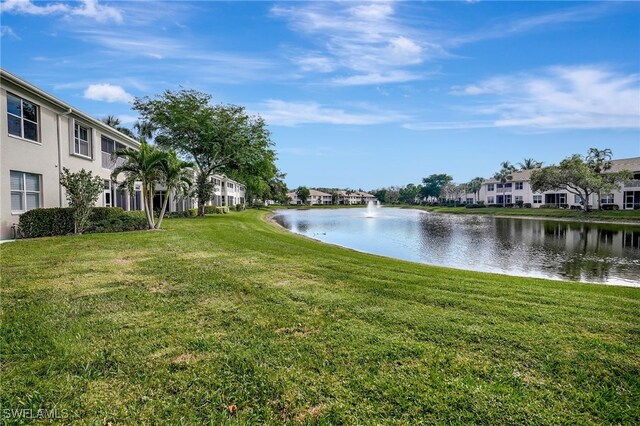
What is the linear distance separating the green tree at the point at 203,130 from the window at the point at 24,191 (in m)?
17.1

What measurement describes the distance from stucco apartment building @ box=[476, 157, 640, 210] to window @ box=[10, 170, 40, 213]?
61678 mm

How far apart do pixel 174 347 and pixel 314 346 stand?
1735mm

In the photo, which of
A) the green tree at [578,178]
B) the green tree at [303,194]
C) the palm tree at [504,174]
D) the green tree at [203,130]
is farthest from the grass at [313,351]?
the green tree at [303,194]

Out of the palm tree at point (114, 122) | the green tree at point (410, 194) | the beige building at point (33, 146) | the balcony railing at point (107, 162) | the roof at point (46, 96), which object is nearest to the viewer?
the roof at point (46, 96)

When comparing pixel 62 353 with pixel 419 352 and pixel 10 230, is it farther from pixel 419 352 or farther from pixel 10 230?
pixel 10 230

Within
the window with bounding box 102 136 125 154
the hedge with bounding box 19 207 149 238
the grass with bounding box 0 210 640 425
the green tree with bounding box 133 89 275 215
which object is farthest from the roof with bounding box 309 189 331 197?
the grass with bounding box 0 210 640 425

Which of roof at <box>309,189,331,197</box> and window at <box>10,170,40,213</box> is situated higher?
roof at <box>309,189,331,197</box>

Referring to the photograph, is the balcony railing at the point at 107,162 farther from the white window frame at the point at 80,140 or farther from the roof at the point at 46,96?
the white window frame at the point at 80,140

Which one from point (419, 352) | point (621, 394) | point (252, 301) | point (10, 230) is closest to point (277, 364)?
point (419, 352)

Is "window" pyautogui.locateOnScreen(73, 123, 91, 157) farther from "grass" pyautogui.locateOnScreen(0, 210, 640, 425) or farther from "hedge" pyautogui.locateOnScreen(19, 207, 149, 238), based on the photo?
"grass" pyautogui.locateOnScreen(0, 210, 640, 425)

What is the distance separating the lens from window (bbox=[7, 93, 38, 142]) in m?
13.1

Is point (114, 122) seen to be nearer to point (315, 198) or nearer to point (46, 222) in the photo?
point (46, 222)

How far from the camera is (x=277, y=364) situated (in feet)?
12.8

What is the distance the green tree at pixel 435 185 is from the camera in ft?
367
